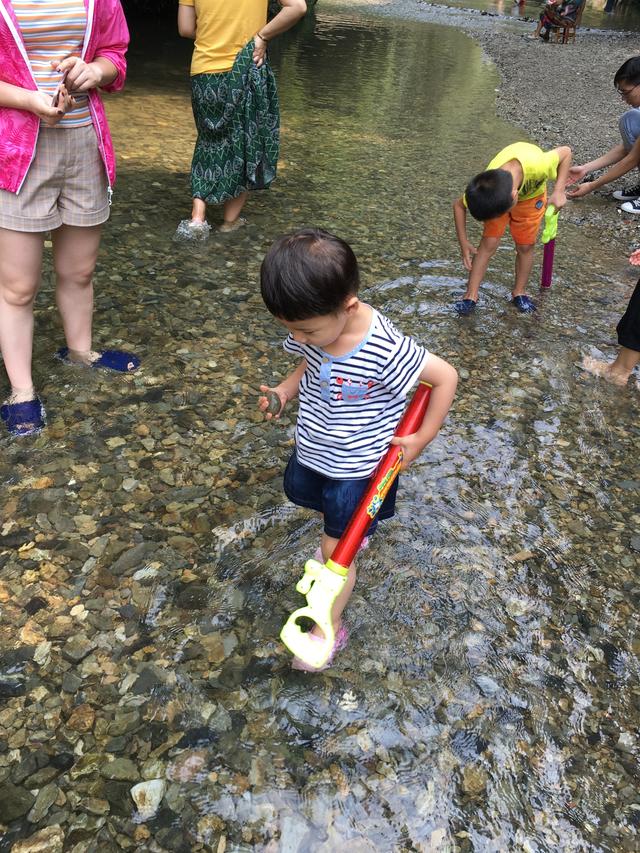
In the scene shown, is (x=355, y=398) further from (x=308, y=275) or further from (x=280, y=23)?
(x=280, y=23)

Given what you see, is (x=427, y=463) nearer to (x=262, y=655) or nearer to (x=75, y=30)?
(x=262, y=655)

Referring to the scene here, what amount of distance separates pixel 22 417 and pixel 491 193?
9.00 feet

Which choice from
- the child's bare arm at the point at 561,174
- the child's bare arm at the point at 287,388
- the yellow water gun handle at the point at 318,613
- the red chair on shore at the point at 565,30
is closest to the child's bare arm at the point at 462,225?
the child's bare arm at the point at 561,174

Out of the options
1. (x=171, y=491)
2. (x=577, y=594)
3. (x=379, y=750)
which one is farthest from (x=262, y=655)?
(x=577, y=594)

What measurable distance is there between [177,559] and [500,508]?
136cm

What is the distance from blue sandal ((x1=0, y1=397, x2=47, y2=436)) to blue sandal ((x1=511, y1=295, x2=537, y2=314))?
10.2 ft

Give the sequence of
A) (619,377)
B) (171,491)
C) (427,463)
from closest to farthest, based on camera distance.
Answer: (171,491) < (427,463) < (619,377)

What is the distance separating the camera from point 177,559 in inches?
94.9

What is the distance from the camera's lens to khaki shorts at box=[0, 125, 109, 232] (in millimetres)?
2480

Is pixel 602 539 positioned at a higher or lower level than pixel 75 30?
lower

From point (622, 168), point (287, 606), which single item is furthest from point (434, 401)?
point (622, 168)

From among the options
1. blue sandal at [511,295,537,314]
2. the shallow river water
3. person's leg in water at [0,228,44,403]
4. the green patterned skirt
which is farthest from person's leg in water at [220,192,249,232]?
person's leg in water at [0,228,44,403]

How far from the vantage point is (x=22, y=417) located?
2.83 m

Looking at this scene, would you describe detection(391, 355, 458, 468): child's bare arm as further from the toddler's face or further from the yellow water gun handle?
the yellow water gun handle
